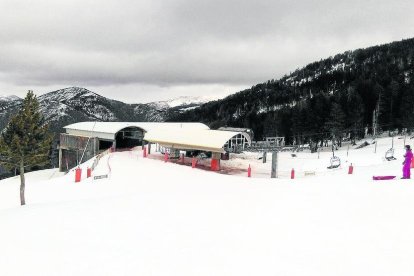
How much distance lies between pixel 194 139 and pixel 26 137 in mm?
17317

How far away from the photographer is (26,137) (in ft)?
100.0

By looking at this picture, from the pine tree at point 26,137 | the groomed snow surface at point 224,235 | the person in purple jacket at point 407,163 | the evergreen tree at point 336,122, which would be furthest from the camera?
the evergreen tree at point 336,122

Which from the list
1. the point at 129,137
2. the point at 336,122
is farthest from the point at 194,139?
the point at 336,122

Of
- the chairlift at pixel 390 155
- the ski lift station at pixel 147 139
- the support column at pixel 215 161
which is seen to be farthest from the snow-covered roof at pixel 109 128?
the chairlift at pixel 390 155

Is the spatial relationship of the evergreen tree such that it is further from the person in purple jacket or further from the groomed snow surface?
the groomed snow surface

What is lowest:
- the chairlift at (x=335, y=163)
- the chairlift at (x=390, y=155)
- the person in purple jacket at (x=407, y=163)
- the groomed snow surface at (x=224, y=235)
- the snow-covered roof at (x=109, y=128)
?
the chairlift at (x=335, y=163)

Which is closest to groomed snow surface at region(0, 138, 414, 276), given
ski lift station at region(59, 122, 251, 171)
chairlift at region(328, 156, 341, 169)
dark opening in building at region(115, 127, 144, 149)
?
ski lift station at region(59, 122, 251, 171)

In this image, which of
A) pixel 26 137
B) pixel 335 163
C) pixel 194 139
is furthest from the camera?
pixel 335 163

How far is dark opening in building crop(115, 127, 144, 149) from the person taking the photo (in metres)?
58.4

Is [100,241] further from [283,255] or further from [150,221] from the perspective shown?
[283,255]

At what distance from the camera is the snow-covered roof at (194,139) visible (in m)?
36.5

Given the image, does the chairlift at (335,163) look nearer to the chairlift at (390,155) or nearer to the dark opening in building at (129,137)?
the chairlift at (390,155)

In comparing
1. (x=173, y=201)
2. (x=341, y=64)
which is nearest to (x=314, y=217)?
(x=173, y=201)

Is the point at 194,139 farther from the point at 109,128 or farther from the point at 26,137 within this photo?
the point at 109,128
